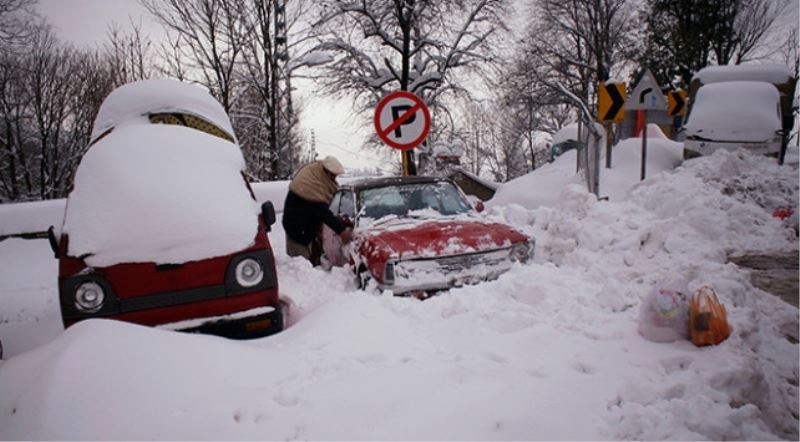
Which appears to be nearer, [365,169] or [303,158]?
[365,169]

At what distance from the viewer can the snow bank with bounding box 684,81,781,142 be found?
8.89 metres

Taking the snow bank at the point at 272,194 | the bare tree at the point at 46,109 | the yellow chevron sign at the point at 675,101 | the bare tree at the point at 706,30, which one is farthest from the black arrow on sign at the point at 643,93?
the bare tree at the point at 706,30

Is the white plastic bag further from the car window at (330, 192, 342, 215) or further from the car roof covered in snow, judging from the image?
the car window at (330, 192, 342, 215)

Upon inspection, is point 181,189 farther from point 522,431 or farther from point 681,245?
point 681,245

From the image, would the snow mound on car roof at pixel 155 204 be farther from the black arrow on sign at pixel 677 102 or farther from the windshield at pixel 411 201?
the black arrow on sign at pixel 677 102

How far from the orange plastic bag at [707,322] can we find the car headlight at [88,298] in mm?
3696

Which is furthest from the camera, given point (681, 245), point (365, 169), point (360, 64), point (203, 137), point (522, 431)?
point (365, 169)

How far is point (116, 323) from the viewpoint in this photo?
237 cm

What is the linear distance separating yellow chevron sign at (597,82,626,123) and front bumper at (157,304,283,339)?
6912 mm

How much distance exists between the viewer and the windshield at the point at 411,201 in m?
4.88

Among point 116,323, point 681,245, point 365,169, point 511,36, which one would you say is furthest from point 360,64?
point 365,169

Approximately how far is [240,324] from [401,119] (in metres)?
3.54

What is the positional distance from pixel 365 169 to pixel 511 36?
16.6 metres

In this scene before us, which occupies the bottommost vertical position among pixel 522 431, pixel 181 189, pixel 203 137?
pixel 522 431
